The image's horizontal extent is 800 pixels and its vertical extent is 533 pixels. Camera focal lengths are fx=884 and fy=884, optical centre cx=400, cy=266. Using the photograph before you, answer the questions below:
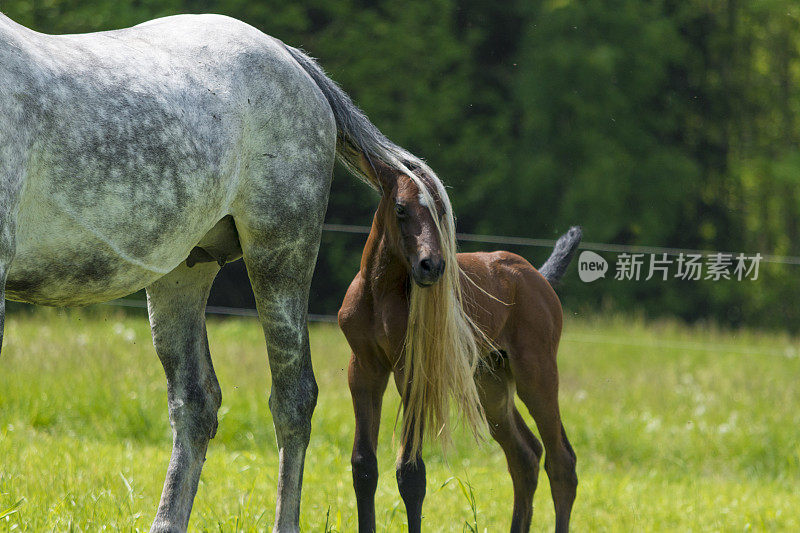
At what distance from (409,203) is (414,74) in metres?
12.0

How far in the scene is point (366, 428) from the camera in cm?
346

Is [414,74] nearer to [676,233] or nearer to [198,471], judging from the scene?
[676,233]

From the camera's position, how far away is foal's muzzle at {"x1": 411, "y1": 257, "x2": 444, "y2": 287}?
3.05 meters

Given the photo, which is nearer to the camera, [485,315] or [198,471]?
[198,471]

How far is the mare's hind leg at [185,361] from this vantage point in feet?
10.8

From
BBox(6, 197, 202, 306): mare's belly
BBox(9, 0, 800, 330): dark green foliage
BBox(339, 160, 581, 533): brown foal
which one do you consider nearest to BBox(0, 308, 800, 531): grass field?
BBox(339, 160, 581, 533): brown foal

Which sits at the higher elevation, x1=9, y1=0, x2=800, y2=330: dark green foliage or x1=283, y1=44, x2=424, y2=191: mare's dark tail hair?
x1=283, y1=44, x2=424, y2=191: mare's dark tail hair

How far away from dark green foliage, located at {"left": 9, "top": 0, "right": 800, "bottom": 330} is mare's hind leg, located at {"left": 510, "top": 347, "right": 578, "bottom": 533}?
32.3ft

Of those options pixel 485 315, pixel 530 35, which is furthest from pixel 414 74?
pixel 485 315

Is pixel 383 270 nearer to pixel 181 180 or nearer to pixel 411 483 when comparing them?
pixel 411 483

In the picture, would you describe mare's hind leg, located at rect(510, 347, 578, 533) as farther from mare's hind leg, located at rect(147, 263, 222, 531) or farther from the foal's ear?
mare's hind leg, located at rect(147, 263, 222, 531)

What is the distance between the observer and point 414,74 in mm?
14797

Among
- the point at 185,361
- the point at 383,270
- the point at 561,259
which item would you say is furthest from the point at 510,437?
the point at 185,361

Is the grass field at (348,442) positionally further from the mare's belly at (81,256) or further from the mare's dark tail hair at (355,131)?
the mare's dark tail hair at (355,131)
